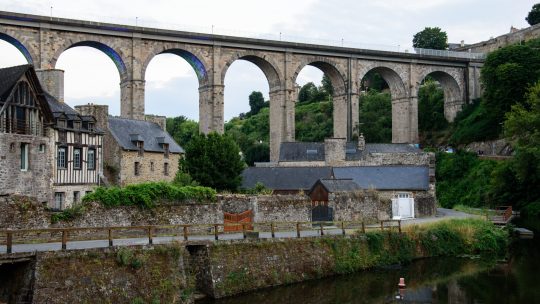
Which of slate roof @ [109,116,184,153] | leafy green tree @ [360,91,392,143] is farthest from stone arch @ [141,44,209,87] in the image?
leafy green tree @ [360,91,392,143]

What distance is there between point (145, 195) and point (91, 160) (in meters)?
8.02

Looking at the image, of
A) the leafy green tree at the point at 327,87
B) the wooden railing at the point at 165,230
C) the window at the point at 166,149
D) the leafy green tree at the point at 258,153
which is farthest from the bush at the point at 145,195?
the leafy green tree at the point at 327,87

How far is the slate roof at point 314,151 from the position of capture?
4212cm

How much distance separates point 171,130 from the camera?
9112 centimetres

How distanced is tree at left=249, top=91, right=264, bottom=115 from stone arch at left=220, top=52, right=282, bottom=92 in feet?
183

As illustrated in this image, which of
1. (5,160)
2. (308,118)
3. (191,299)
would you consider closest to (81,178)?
(5,160)

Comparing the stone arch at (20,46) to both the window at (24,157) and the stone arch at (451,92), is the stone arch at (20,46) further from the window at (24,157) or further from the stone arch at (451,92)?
the stone arch at (451,92)

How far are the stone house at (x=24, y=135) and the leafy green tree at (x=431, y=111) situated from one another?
43667mm

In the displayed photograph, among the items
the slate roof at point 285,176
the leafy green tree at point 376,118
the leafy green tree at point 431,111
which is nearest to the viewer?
the slate roof at point 285,176

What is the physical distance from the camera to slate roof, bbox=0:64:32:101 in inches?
835

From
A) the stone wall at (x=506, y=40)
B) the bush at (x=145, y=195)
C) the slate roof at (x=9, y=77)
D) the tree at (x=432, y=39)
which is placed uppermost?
the tree at (x=432, y=39)

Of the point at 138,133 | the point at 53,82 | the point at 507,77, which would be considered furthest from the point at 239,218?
the point at 507,77

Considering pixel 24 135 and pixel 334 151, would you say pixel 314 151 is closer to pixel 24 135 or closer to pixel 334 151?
pixel 334 151

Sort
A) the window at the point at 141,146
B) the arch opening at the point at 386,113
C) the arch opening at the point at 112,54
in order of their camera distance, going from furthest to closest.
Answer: the arch opening at the point at 386,113 → the arch opening at the point at 112,54 → the window at the point at 141,146
